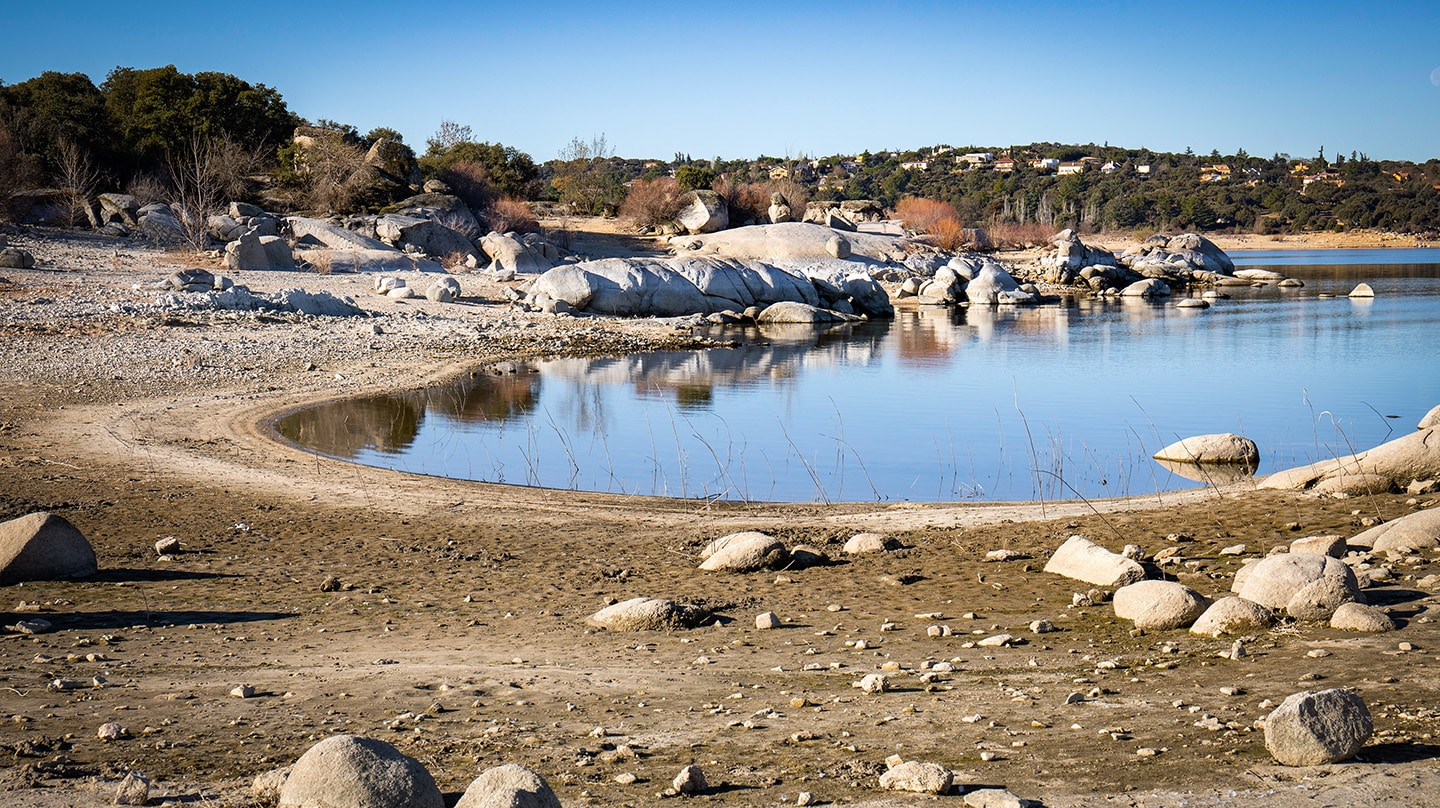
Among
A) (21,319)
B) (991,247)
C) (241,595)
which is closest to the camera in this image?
(241,595)

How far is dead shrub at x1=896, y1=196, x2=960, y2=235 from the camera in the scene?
59250 millimetres

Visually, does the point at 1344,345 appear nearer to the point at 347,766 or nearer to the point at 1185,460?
the point at 1185,460

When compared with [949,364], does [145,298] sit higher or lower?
higher

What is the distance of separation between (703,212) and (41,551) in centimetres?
4430

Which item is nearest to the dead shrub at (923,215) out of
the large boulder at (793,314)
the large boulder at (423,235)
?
the large boulder at (793,314)

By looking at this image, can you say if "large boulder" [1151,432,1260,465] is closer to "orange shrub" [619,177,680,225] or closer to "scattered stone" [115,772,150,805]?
"scattered stone" [115,772,150,805]

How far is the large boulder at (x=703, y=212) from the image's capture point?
5059cm

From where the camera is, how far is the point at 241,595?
25.3 feet

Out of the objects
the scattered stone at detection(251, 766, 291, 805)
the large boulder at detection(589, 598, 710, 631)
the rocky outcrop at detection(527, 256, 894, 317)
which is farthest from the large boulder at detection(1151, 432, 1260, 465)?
the rocky outcrop at detection(527, 256, 894, 317)

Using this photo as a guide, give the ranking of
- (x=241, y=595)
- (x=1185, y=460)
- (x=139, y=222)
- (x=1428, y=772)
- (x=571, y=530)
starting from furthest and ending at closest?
(x=139, y=222) < (x=1185, y=460) < (x=571, y=530) < (x=241, y=595) < (x=1428, y=772)

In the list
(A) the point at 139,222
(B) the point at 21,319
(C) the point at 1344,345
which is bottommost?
(C) the point at 1344,345

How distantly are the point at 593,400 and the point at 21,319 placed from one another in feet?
35.5

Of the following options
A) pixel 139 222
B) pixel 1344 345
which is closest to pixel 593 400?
pixel 1344 345

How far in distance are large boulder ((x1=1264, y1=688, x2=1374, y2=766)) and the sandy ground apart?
65 millimetres
